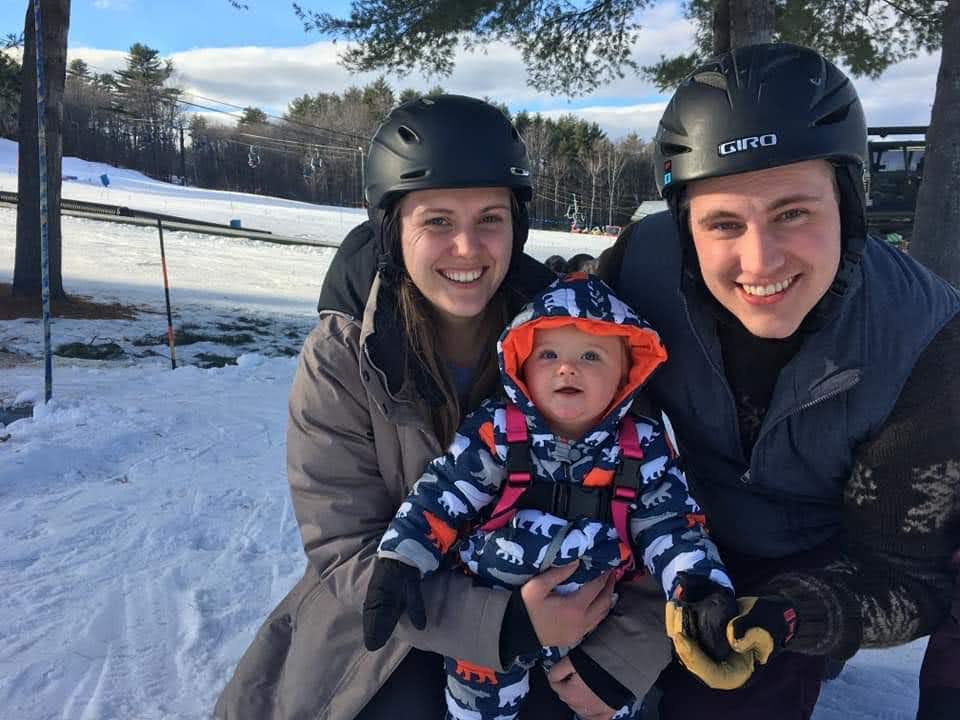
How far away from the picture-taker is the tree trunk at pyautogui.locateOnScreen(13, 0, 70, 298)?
906 centimetres

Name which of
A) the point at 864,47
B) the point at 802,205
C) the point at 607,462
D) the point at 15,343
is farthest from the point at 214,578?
the point at 864,47

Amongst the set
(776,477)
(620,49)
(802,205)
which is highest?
(620,49)

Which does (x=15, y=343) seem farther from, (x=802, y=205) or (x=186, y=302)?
(x=802, y=205)

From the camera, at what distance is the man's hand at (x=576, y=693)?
5.95 feet

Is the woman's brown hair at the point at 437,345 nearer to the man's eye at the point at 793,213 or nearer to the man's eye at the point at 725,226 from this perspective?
the man's eye at the point at 725,226

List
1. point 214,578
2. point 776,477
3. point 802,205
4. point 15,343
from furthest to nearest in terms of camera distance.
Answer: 1. point 15,343
2. point 214,578
3. point 776,477
4. point 802,205

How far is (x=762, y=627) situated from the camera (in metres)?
1.57

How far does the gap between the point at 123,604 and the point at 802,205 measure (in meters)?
2.58

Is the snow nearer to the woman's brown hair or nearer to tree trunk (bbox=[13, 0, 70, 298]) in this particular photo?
the woman's brown hair

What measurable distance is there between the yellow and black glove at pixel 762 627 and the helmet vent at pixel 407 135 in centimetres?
143

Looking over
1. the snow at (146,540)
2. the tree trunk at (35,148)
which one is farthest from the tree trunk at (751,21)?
the tree trunk at (35,148)

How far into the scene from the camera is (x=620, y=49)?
9594 mm

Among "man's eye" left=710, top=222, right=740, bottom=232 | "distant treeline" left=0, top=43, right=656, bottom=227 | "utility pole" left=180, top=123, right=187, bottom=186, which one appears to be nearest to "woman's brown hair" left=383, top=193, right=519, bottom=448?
"man's eye" left=710, top=222, right=740, bottom=232

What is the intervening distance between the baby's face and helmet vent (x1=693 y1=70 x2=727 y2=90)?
0.67m
